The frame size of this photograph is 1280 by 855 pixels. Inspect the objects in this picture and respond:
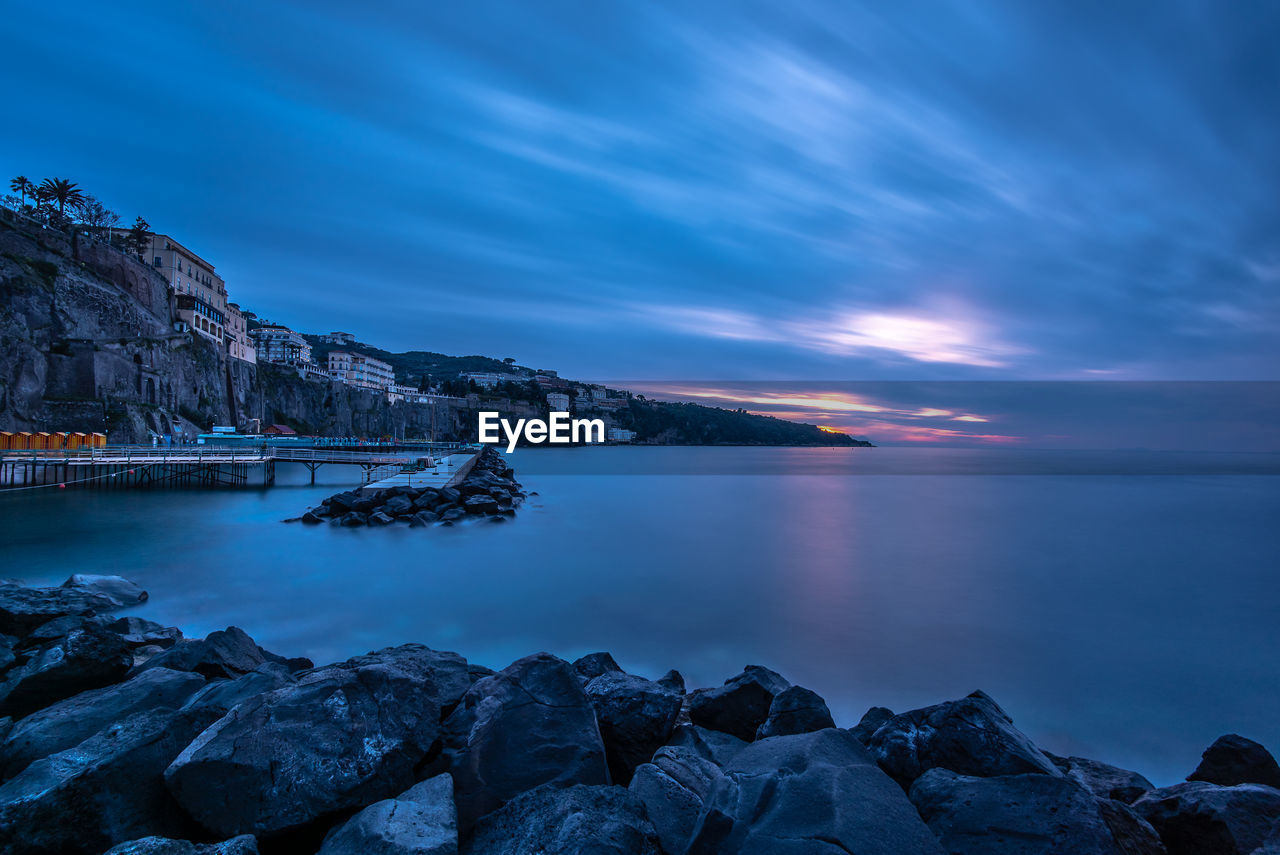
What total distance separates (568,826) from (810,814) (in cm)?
107

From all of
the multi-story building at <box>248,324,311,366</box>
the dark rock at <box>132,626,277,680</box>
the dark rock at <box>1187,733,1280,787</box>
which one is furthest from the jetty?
the multi-story building at <box>248,324,311,366</box>

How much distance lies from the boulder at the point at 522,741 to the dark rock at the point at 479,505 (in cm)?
2181

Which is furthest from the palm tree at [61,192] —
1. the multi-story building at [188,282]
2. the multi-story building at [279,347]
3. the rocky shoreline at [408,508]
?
the rocky shoreline at [408,508]

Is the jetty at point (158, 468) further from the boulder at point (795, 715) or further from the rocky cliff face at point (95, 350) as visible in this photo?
the boulder at point (795, 715)

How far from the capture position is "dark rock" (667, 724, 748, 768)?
4637mm

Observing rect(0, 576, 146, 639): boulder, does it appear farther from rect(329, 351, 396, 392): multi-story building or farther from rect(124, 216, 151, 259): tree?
rect(329, 351, 396, 392): multi-story building

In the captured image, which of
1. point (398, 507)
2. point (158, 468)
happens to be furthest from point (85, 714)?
point (158, 468)

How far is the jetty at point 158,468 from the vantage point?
104 ft

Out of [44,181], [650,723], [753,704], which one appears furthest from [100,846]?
[44,181]

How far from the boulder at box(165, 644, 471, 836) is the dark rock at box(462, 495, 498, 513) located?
72.7ft

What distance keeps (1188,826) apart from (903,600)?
1093 cm

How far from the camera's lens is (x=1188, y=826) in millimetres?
3439

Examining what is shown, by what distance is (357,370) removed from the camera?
12888 cm

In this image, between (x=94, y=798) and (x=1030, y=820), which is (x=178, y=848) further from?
(x=1030, y=820)
